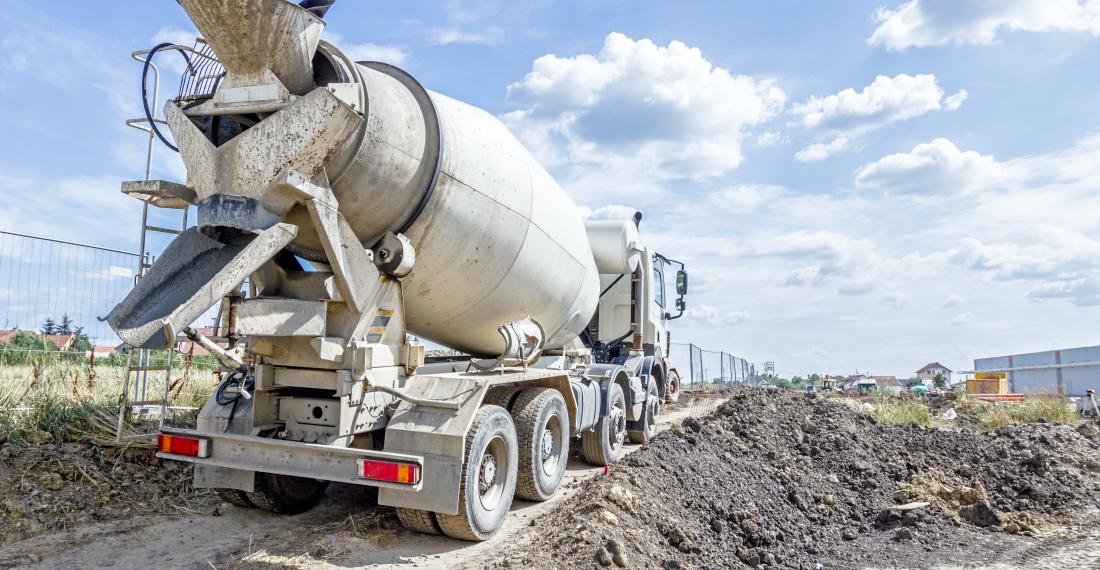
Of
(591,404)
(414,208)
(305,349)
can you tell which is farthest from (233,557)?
(591,404)

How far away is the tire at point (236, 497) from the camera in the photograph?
564 cm

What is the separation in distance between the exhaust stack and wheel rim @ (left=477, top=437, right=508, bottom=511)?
10.1ft

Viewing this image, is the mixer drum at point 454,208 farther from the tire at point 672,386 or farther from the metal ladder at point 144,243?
the tire at point 672,386

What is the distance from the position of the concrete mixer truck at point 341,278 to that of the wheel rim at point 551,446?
20 centimetres

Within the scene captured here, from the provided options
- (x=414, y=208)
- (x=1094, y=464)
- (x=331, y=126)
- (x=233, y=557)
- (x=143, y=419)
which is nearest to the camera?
(x=331, y=126)

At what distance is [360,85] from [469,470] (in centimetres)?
285

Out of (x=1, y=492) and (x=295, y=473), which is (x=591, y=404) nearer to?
(x=295, y=473)

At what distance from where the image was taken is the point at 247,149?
14.6ft

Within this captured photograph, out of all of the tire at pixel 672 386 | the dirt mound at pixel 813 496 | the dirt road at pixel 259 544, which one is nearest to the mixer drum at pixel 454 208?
the dirt road at pixel 259 544

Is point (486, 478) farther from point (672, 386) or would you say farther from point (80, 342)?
point (672, 386)

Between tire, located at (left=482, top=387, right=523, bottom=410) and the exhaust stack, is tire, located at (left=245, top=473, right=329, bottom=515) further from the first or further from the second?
the exhaust stack

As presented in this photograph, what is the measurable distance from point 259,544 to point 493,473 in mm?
1835

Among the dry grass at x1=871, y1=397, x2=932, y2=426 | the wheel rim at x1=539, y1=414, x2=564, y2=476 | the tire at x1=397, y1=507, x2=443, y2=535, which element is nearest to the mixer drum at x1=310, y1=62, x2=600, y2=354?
the wheel rim at x1=539, y1=414, x2=564, y2=476

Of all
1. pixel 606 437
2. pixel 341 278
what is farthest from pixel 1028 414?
pixel 341 278
